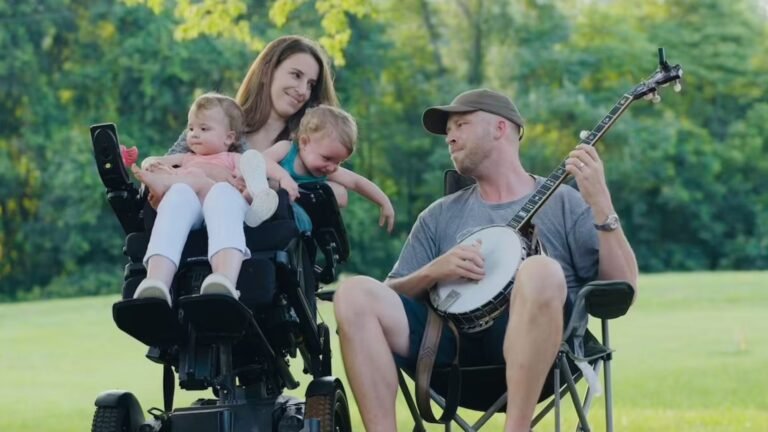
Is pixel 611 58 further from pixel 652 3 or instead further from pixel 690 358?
pixel 690 358

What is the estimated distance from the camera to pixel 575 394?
12.2 feet

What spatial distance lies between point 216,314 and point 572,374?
978 millimetres

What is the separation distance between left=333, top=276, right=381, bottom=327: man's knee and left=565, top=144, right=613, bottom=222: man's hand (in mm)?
563

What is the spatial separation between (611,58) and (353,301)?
28941mm

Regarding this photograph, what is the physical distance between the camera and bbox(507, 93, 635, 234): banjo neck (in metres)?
3.82

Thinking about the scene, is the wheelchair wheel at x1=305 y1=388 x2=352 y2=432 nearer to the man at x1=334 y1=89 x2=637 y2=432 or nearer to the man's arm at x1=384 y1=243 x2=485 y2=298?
the man at x1=334 y1=89 x2=637 y2=432

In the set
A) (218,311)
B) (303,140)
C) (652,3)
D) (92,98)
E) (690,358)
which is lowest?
(690,358)

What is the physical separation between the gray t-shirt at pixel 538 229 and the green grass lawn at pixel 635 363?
2.66m

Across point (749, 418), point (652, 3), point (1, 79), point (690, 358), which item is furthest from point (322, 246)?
point (652, 3)

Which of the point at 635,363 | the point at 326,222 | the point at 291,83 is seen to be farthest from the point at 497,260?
the point at 635,363

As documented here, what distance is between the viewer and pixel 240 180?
3.76 meters

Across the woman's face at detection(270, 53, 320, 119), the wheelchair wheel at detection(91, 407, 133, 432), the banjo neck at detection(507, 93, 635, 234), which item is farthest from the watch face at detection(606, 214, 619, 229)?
the wheelchair wheel at detection(91, 407, 133, 432)

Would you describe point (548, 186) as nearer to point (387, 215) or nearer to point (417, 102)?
point (387, 215)

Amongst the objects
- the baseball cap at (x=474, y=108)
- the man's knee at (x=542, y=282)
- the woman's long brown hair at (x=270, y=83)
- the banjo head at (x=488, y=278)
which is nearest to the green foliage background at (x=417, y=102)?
the woman's long brown hair at (x=270, y=83)
